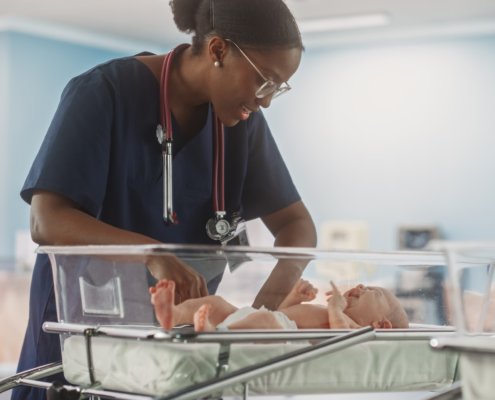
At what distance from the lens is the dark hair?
1.22 m

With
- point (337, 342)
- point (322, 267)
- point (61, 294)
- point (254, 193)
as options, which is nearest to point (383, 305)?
point (322, 267)

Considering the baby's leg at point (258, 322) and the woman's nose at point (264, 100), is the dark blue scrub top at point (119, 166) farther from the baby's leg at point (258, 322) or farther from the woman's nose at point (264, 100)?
the baby's leg at point (258, 322)

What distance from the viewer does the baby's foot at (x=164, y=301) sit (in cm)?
84

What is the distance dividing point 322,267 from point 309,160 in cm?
438

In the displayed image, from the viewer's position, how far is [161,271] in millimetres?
841

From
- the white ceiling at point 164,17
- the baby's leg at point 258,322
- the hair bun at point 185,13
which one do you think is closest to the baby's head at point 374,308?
the baby's leg at point 258,322

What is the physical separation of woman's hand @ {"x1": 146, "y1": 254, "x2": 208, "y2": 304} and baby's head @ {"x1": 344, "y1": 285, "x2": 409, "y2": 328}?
246 mm

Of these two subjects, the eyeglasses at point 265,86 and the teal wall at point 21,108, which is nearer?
the eyeglasses at point 265,86

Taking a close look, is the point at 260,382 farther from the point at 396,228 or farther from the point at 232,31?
the point at 396,228

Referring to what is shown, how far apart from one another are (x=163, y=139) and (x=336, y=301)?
16.3 inches

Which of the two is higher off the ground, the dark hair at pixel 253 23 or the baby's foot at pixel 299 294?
the dark hair at pixel 253 23

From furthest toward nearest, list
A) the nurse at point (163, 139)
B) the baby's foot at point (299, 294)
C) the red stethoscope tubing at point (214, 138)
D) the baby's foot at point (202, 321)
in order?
1. the red stethoscope tubing at point (214, 138)
2. the nurse at point (163, 139)
3. the baby's foot at point (299, 294)
4. the baby's foot at point (202, 321)

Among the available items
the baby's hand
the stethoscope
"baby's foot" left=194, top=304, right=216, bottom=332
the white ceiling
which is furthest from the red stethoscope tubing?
the white ceiling

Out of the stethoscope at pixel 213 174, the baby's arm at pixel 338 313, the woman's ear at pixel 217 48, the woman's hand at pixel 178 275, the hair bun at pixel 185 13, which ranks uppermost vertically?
the hair bun at pixel 185 13
